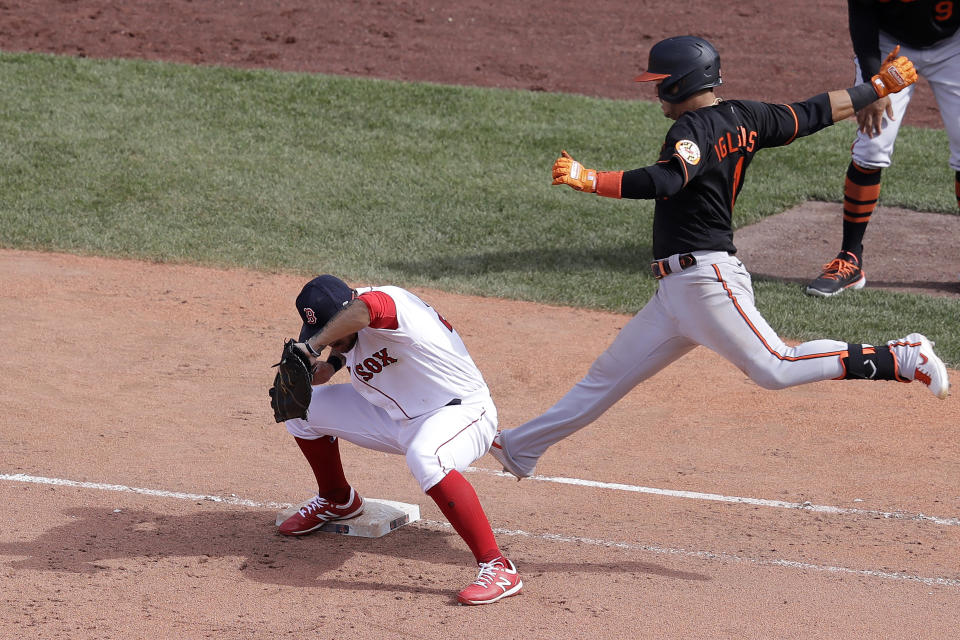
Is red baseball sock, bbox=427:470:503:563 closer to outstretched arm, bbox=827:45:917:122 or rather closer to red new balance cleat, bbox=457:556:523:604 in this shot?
red new balance cleat, bbox=457:556:523:604

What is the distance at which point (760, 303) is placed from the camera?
8.59 meters

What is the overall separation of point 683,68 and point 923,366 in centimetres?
155

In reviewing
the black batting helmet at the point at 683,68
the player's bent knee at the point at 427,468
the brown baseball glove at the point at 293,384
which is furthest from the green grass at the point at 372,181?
the brown baseball glove at the point at 293,384

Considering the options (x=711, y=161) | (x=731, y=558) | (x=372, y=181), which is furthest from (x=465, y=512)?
(x=372, y=181)

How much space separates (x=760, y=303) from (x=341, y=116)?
5931mm

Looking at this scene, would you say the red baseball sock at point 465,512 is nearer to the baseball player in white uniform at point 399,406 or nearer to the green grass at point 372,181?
the baseball player in white uniform at point 399,406

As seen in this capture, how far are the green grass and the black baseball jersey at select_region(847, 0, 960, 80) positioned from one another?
5.98ft

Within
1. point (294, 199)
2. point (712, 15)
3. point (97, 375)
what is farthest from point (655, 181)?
point (712, 15)

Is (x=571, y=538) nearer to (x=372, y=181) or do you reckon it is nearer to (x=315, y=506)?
(x=315, y=506)

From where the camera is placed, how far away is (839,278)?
8773mm

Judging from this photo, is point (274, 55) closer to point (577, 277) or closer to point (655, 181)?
point (577, 277)

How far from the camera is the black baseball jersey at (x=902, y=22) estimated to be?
25.7 feet

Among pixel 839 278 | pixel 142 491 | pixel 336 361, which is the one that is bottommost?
pixel 839 278

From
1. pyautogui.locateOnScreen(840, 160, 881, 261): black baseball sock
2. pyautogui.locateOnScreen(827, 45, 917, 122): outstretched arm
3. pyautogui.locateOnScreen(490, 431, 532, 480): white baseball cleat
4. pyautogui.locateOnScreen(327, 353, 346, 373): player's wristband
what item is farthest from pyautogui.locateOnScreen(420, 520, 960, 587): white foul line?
→ pyautogui.locateOnScreen(840, 160, 881, 261): black baseball sock
